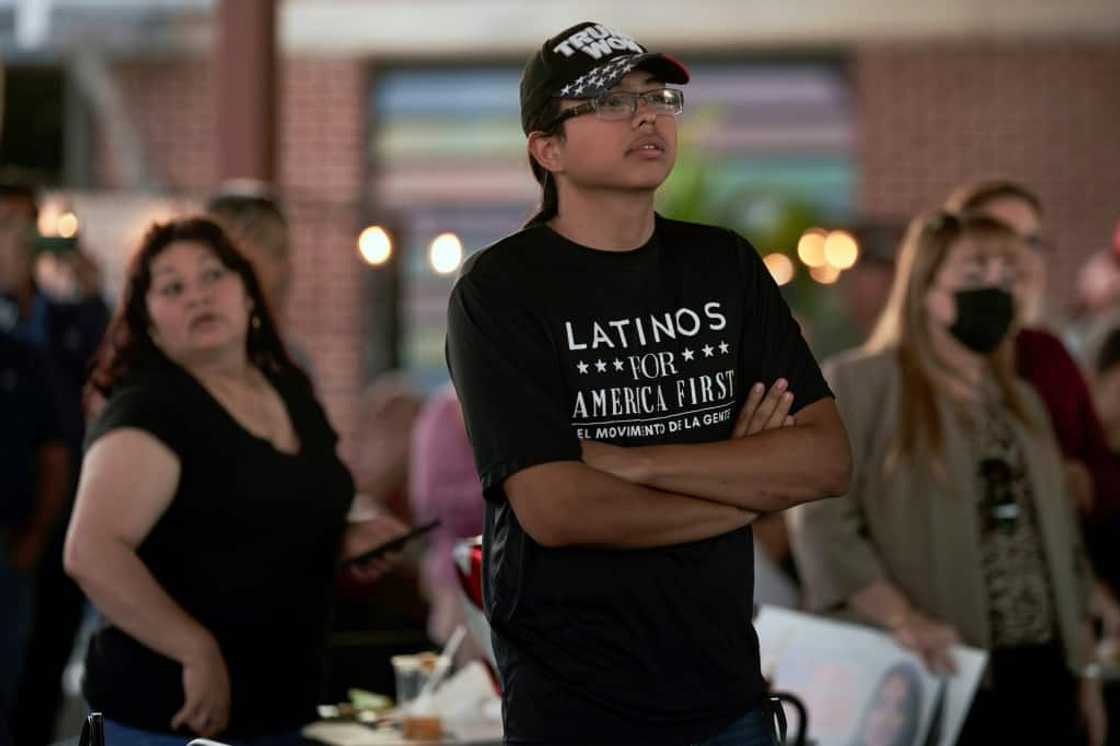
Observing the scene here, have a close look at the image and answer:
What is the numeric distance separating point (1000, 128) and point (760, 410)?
10.5 meters

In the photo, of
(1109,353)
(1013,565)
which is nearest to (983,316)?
(1013,565)

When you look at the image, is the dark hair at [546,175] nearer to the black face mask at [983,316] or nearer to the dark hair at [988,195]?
the black face mask at [983,316]

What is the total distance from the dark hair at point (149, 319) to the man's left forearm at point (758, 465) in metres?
1.26

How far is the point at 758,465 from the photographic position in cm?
264

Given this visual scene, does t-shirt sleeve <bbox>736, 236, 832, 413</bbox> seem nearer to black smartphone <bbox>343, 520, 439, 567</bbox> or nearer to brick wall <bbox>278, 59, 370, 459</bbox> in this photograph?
black smartphone <bbox>343, 520, 439, 567</bbox>

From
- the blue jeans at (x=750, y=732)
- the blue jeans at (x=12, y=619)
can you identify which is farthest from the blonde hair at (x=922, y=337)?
the blue jeans at (x=12, y=619)

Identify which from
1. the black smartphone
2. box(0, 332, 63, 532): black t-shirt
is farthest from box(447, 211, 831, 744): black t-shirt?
box(0, 332, 63, 532): black t-shirt

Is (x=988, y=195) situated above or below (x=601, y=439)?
above

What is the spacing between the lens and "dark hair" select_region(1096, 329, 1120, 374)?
20.1 ft

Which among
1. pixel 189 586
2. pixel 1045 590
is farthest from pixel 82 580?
pixel 1045 590

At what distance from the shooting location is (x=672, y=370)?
2.54 m

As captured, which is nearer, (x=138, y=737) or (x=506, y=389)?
(x=506, y=389)

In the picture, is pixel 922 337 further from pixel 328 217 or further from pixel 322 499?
pixel 328 217

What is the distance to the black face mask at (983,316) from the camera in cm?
413
